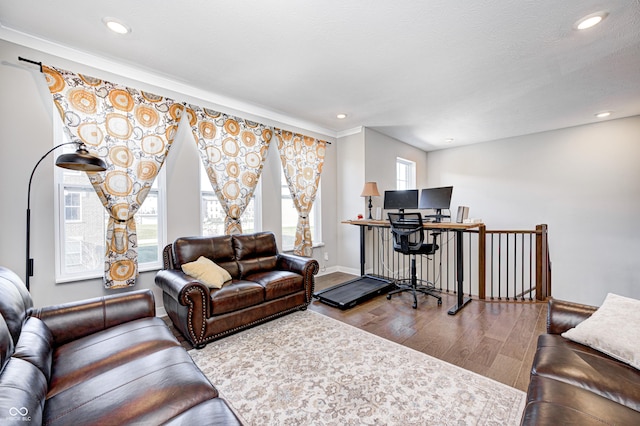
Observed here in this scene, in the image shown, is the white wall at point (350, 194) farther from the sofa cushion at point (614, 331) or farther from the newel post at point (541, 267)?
the sofa cushion at point (614, 331)

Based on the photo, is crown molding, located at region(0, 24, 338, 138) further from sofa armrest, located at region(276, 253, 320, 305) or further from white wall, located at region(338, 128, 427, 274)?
sofa armrest, located at region(276, 253, 320, 305)

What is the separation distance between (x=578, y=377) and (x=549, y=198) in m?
5.14

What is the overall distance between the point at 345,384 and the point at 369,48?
288 cm

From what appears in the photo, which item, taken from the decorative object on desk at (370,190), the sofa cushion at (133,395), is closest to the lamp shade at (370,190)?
the decorative object on desk at (370,190)

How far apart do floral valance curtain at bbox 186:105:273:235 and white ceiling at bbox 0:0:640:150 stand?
14.4 inches

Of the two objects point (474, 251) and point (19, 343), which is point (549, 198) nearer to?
point (474, 251)

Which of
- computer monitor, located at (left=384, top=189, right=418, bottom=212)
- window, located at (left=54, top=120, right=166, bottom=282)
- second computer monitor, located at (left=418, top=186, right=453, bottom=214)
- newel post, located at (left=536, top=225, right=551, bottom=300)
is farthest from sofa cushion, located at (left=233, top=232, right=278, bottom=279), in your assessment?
newel post, located at (left=536, top=225, right=551, bottom=300)

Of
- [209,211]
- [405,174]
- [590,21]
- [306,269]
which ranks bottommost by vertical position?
[306,269]

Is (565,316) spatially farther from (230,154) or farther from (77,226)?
(77,226)


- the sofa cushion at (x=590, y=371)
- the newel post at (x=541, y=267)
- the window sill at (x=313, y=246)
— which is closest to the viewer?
the sofa cushion at (x=590, y=371)

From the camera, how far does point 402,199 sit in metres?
4.42

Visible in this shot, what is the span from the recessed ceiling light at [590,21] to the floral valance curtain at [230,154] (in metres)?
3.53

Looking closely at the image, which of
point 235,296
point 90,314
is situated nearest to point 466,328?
point 235,296

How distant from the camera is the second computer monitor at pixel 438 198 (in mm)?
4004
